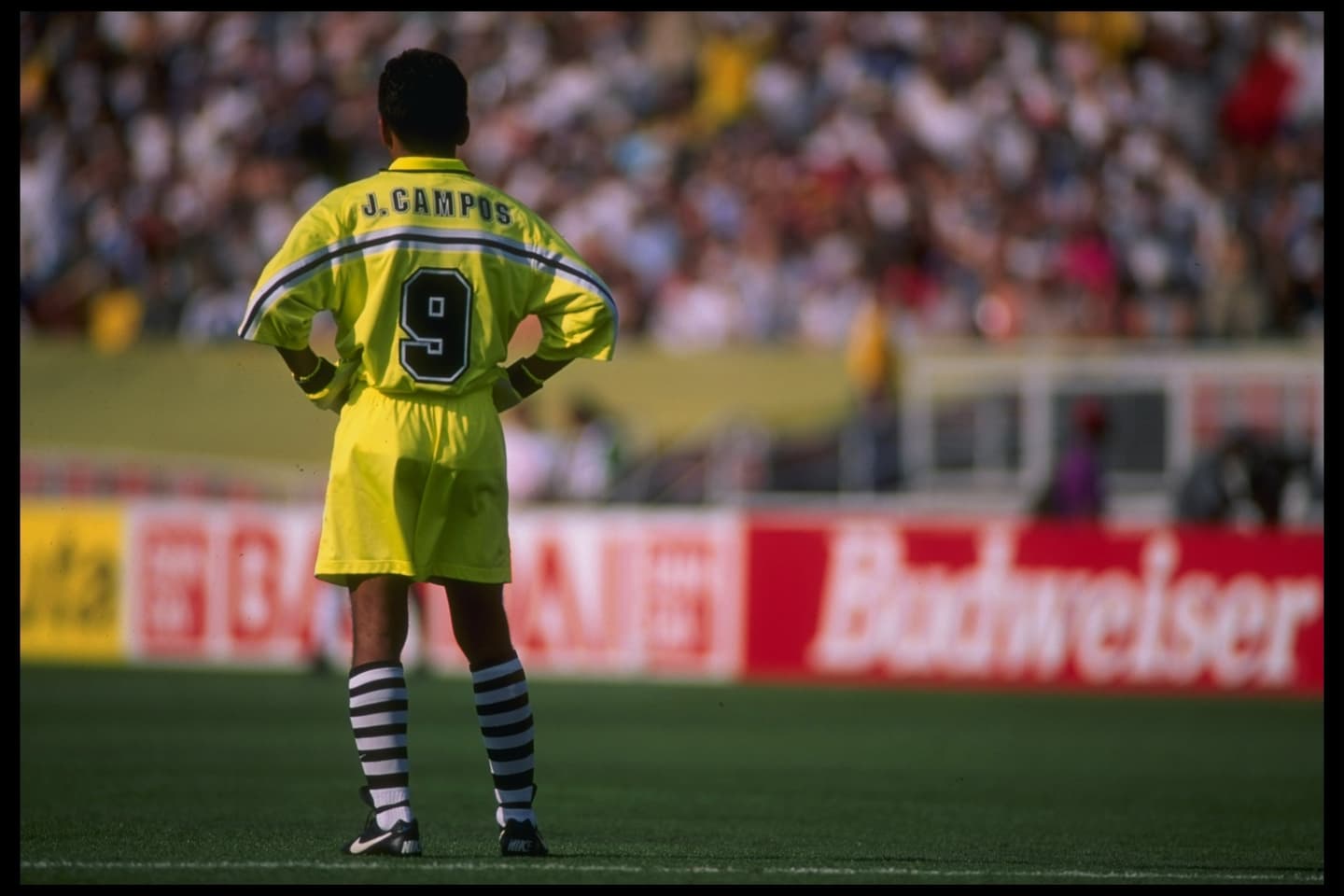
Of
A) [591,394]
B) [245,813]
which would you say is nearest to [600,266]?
[591,394]

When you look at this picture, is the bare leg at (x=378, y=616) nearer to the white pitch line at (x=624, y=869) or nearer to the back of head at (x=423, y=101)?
the white pitch line at (x=624, y=869)

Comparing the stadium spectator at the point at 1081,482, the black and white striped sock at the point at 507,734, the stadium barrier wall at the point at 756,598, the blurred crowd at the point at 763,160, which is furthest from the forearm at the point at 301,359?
the blurred crowd at the point at 763,160

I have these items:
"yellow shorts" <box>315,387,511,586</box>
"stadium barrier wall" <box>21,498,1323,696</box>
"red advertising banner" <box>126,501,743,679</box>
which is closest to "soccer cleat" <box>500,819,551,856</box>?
"yellow shorts" <box>315,387,511,586</box>

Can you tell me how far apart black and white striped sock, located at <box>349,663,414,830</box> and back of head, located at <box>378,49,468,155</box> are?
154 cm

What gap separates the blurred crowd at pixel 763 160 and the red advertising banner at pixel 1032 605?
10.6 ft

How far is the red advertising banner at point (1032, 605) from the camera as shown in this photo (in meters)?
18.5

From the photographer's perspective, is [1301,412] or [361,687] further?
[1301,412]

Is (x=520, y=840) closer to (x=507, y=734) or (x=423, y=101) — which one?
(x=507, y=734)

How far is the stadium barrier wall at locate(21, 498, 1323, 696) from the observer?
1861 cm

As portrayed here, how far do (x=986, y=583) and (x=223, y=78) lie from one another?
1112 cm

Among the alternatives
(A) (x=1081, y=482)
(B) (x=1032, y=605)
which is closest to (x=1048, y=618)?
(B) (x=1032, y=605)
